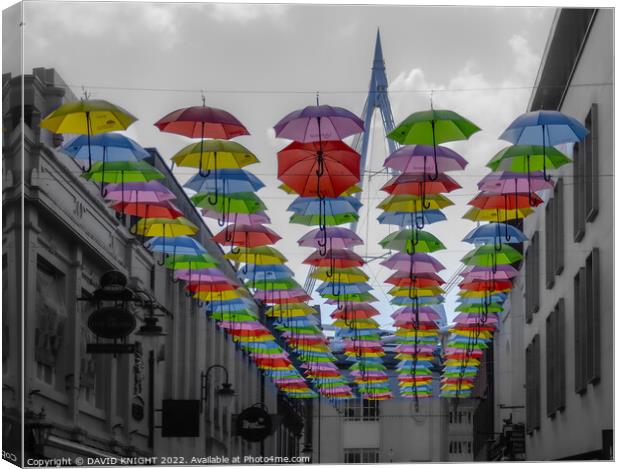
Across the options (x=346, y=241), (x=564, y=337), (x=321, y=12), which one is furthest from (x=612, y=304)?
(x=321, y=12)

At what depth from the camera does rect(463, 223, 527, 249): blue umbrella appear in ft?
89.5

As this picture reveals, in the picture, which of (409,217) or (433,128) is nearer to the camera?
(433,128)

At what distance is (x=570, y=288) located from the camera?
27.4 metres

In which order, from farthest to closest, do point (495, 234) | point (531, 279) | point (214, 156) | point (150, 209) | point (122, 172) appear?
point (531, 279)
point (495, 234)
point (150, 209)
point (122, 172)
point (214, 156)

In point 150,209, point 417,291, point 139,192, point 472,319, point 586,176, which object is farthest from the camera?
point 472,319

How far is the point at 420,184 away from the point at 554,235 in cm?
250

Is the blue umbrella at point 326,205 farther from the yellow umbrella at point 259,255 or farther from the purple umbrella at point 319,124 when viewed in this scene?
the purple umbrella at point 319,124

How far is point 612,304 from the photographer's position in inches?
1029

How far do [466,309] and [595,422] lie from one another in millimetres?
2935

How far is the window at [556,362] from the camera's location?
27.3 meters

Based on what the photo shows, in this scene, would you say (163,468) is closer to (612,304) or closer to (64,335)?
(64,335)

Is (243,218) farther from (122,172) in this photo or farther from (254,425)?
(254,425)

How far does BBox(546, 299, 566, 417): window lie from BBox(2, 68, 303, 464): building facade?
4021mm

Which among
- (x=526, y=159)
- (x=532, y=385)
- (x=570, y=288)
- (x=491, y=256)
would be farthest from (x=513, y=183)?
(x=532, y=385)
